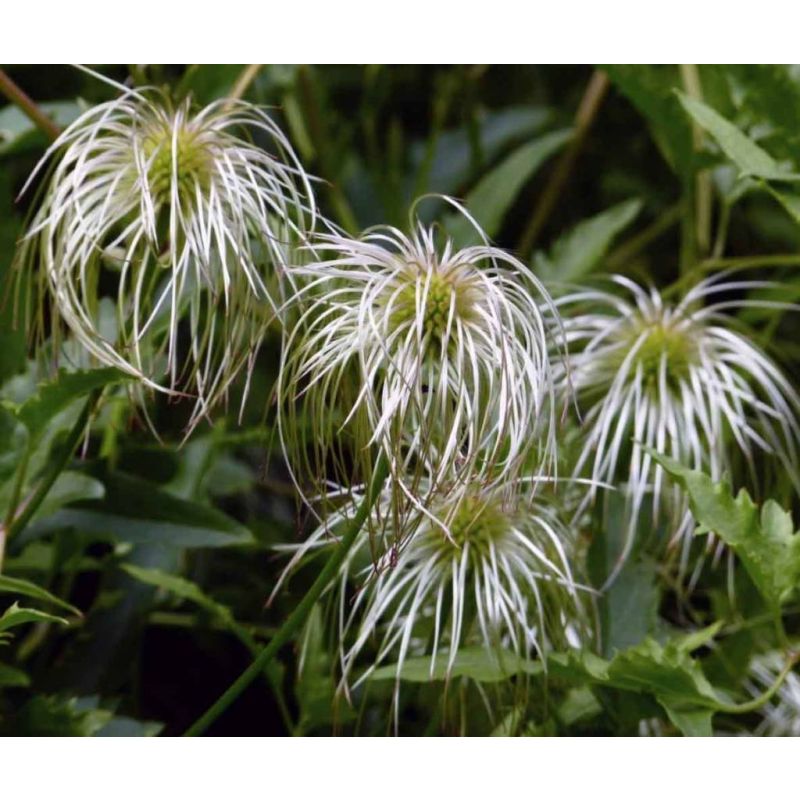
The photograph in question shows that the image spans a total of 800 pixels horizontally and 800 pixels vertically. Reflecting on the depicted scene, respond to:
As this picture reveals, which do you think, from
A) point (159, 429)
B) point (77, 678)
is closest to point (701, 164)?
point (159, 429)

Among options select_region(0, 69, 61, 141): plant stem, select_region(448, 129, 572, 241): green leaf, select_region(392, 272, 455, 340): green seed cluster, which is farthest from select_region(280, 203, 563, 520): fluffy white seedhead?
select_region(448, 129, 572, 241): green leaf

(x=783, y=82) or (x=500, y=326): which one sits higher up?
(x=783, y=82)

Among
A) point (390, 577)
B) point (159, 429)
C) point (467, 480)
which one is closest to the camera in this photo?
point (467, 480)

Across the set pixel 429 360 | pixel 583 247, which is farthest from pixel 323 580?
pixel 583 247

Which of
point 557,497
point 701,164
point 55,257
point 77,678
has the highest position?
point 701,164

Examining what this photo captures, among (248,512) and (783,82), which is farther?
(248,512)

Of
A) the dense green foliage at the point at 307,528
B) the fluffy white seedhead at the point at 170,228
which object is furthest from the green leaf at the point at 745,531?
the fluffy white seedhead at the point at 170,228

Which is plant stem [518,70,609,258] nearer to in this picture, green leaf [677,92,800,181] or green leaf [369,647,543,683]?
green leaf [677,92,800,181]

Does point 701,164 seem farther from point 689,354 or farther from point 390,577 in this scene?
point 390,577
